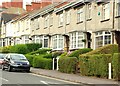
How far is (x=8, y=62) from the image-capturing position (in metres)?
28.5

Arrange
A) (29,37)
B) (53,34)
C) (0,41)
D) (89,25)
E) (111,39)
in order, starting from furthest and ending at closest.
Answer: (0,41)
(29,37)
(53,34)
(89,25)
(111,39)

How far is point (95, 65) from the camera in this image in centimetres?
2227

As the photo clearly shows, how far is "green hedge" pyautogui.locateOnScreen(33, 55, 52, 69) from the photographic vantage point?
31.6 metres

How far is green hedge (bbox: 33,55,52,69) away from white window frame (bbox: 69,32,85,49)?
436 centimetres

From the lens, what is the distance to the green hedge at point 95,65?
21375mm

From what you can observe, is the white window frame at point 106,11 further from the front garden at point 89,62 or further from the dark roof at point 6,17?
the dark roof at point 6,17

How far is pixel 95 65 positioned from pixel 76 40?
1296cm

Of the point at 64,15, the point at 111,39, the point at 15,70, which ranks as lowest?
the point at 15,70

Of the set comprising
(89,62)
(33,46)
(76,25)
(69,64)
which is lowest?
(69,64)

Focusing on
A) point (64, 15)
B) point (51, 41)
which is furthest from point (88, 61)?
point (51, 41)

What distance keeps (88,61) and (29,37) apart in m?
29.5

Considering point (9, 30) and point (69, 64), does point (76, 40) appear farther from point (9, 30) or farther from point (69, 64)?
point (9, 30)

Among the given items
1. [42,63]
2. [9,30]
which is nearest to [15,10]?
[9,30]

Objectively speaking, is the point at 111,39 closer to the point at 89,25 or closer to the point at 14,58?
the point at 89,25
